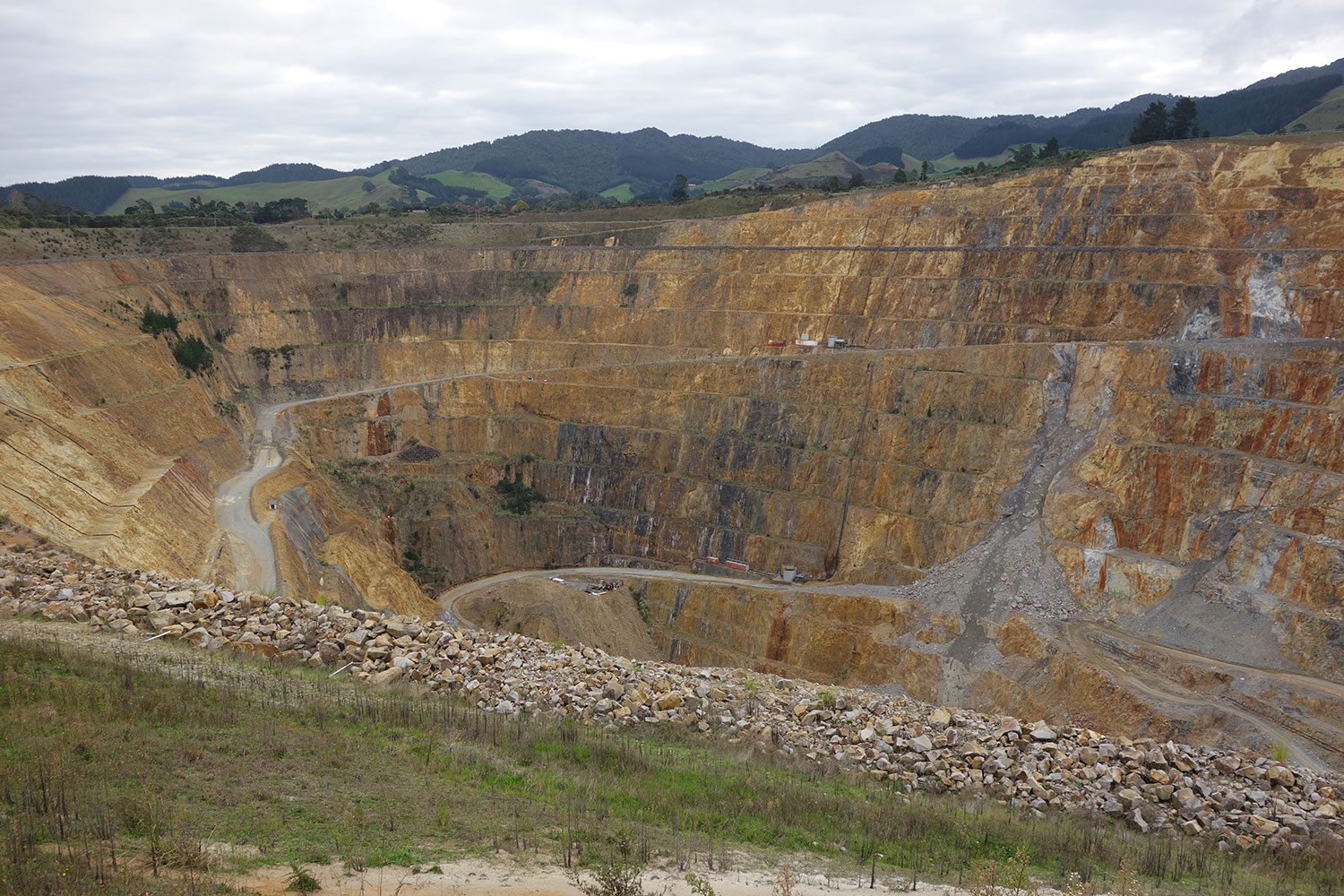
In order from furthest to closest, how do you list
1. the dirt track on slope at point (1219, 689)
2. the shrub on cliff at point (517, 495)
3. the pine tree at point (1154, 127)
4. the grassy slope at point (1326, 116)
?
the grassy slope at point (1326, 116) → the pine tree at point (1154, 127) → the shrub on cliff at point (517, 495) → the dirt track on slope at point (1219, 689)

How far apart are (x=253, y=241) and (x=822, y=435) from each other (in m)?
53.6

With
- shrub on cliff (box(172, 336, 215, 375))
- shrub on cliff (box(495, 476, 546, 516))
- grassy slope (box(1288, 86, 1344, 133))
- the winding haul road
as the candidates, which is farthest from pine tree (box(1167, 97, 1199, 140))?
shrub on cliff (box(172, 336, 215, 375))

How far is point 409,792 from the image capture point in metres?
16.4

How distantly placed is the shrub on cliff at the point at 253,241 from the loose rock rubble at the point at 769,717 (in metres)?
58.9

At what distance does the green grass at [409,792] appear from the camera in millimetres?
13898

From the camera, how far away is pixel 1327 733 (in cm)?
3459

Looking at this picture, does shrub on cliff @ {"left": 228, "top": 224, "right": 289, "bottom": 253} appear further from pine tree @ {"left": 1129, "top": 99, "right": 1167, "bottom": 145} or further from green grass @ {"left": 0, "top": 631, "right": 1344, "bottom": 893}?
pine tree @ {"left": 1129, "top": 99, "right": 1167, "bottom": 145}

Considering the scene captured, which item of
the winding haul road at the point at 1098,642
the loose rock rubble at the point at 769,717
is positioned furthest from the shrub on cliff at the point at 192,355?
the loose rock rubble at the point at 769,717

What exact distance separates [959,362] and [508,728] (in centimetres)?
4311

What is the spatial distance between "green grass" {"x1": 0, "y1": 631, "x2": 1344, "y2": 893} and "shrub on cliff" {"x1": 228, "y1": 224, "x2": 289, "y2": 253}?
66.0 metres

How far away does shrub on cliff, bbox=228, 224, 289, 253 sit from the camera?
7812cm

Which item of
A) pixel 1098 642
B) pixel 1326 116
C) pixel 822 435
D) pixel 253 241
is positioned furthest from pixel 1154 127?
pixel 253 241

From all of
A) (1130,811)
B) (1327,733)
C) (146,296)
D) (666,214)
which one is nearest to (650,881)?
(1130,811)

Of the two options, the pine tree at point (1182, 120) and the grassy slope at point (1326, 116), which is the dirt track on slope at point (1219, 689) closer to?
the pine tree at point (1182, 120)
